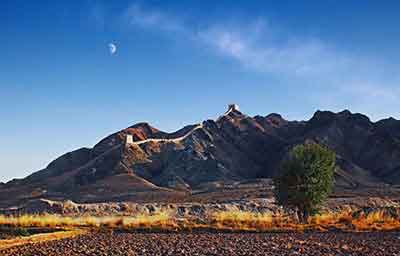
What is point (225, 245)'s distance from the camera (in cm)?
2459

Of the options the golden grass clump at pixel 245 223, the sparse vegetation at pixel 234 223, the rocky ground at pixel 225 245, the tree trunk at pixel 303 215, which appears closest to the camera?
the rocky ground at pixel 225 245

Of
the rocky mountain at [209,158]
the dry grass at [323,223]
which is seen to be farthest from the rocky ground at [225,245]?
the rocky mountain at [209,158]

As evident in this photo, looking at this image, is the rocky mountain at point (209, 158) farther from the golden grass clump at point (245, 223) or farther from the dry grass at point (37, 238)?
the dry grass at point (37, 238)

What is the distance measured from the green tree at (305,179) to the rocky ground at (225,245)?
7448 mm

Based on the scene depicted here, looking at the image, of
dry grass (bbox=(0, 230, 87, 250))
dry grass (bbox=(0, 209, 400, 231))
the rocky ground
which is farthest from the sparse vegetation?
the rocky ground

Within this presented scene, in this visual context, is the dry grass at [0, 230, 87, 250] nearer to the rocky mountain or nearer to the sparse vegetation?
the sparse vegetation

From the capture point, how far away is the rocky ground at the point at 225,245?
22.0 metres

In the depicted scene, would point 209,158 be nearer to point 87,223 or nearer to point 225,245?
point 87,223

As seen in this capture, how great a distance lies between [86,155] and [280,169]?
3430 inches

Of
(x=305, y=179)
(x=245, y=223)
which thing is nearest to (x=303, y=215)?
(x=305, y=179)

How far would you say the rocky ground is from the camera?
72.3 ft

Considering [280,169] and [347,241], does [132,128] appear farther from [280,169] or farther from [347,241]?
[347,241]

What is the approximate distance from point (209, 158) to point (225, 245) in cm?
7972

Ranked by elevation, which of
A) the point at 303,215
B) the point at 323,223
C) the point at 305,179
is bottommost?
the point at 323,223
